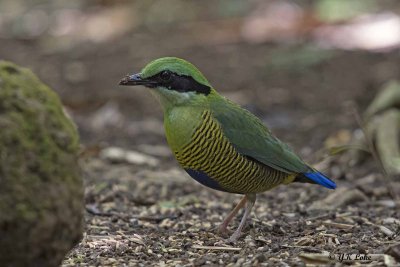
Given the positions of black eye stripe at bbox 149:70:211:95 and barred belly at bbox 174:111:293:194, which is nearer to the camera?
barred belly at bbox 174:111:293:194

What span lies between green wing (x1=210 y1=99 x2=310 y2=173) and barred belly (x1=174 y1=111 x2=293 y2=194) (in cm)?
5

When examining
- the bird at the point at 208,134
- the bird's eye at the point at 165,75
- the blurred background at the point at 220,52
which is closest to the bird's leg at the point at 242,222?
the bird at the point at 208,134

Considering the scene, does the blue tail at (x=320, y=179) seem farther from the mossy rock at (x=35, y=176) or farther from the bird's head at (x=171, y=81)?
the mossy rock at (x=35, y=176)

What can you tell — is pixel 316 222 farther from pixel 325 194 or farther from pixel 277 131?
pixel 277 131

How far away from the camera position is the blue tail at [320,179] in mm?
5633

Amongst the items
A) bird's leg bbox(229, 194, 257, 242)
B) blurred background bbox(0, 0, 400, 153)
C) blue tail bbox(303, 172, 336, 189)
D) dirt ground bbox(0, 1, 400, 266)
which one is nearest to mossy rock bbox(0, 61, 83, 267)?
dirt ground bbox(0, 1, 400, 266)

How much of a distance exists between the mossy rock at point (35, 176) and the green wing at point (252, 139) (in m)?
1.62

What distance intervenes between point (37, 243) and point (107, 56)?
30.9 ft

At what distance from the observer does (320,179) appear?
5.66m

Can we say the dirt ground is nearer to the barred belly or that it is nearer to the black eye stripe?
the barred belly

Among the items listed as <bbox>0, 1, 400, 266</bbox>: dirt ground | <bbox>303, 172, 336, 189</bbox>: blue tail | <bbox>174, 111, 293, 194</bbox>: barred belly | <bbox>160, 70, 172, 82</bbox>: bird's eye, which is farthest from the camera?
<bbox>303, 172, 336, 189</bbox>: blue tail

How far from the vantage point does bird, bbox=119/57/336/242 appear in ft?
17.2

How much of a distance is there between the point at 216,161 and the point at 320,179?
847 mm

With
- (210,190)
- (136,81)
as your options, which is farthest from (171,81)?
(210,190)
